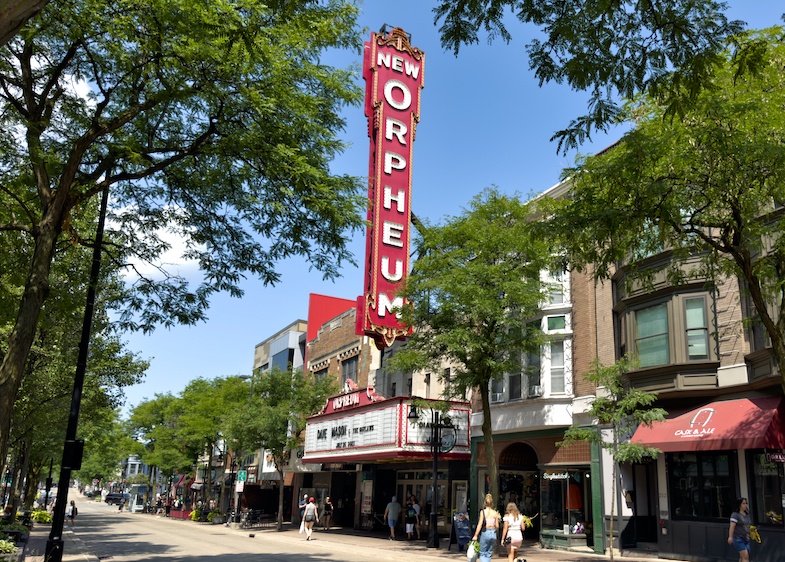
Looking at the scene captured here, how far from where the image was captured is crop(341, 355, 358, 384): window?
139 ft

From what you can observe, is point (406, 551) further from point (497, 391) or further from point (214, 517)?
point (214, 517)

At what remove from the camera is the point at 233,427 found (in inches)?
1526

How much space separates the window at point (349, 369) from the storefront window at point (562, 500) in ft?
56.6

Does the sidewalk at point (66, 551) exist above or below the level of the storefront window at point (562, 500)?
below

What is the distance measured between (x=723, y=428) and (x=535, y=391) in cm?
895

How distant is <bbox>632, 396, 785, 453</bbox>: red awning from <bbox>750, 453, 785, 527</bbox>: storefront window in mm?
829

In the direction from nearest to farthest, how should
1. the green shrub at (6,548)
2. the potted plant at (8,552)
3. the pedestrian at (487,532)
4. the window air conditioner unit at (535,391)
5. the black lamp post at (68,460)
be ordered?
the potted plant at (8,552)
the green shrub at (6,548)
the black lamp post at (68,460)
the pedestrian at (487,532)
the window air conditioner unit at (535,391)

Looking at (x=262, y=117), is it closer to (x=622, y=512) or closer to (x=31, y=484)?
(x=622, y=512)

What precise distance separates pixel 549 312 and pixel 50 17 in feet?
69.0

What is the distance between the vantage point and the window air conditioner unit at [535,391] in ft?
88.6

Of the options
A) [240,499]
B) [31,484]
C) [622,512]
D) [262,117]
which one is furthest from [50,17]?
[31,484]

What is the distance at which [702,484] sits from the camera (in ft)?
A: 68.5

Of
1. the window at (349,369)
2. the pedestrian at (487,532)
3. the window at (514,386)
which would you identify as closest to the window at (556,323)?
the window at (514,386)

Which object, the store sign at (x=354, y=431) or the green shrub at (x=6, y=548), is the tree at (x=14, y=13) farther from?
the store sign at (x=354, y=431)
